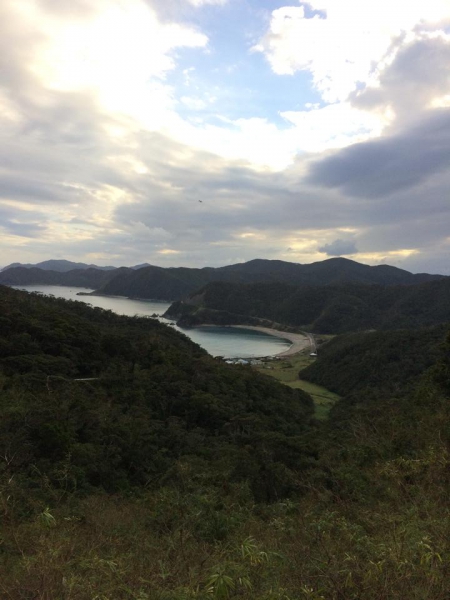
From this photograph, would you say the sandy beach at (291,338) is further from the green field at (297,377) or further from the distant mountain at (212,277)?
the distant mountain at (212,277)

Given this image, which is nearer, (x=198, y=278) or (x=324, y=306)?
(x=324, y=306)

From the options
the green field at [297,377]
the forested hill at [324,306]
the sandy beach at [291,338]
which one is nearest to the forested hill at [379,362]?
the green field at [297,377]

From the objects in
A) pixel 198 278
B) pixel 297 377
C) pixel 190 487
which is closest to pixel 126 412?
pixel 190 487

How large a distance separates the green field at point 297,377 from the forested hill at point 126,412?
658cm

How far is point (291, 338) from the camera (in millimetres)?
94625

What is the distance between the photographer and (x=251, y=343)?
8925 cm

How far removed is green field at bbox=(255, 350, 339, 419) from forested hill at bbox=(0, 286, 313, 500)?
6.58m

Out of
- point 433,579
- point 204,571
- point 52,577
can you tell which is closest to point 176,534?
point 204,571

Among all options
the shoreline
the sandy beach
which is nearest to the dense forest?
the shoreline

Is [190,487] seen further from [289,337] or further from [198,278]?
[198,278]

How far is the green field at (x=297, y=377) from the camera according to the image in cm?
3591

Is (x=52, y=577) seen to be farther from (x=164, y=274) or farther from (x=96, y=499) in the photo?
(x=164, y=274)

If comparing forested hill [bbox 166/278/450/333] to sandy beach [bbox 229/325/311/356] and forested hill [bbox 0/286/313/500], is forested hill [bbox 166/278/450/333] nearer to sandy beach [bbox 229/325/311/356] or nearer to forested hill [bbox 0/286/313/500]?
sandy beach [bbox 229/325/311/356]

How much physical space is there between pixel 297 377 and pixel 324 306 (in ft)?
217
